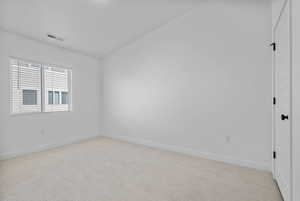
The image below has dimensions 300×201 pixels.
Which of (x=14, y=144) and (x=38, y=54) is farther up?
(x=38, y=54)

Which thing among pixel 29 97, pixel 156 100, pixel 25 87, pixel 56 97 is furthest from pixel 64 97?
pixel 156 100

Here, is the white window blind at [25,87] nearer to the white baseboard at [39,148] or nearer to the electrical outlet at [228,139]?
the white baseboard at [39,148]

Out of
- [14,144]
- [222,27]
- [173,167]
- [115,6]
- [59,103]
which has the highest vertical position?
[115,6]

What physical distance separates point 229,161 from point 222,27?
262 cm

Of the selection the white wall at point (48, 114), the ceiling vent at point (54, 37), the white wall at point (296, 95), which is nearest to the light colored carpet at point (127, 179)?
the white wall at point (48, 114)

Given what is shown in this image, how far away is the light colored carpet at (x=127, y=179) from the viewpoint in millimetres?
1834

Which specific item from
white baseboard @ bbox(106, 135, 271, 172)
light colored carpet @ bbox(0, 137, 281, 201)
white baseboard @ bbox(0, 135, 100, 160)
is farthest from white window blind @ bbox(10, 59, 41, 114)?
white baseboard @ bbox(106, 135, 271, 172)

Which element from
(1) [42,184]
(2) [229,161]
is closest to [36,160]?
(1) [42,184]

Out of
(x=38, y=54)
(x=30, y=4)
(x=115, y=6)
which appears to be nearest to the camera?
(x=30, y=4)

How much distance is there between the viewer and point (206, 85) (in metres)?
3.10

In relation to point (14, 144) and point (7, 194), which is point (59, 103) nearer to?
point (14, 144)

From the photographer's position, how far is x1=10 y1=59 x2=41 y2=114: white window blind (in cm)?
315

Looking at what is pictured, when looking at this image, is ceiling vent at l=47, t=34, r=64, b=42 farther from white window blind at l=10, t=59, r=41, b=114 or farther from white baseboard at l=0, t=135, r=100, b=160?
white baseboard at l=0, t=135, r=100, b=160

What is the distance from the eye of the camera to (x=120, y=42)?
13.6 feet
